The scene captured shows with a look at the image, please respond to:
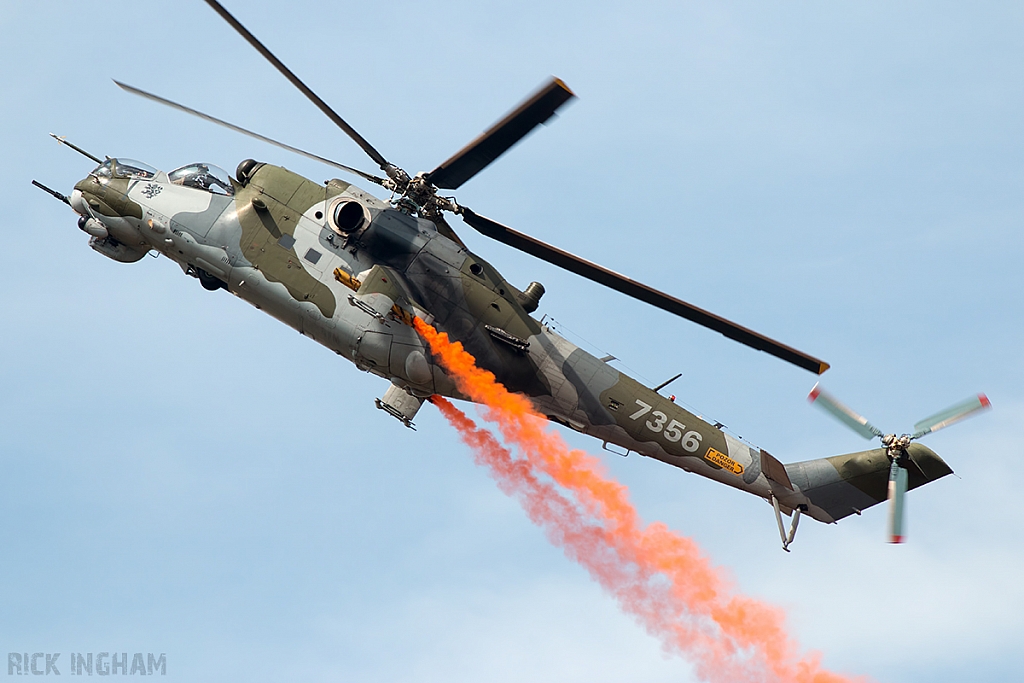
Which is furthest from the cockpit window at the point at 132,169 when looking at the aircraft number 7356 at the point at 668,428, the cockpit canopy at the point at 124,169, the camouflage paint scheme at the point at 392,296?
the aircraft number 7356 at the point at 668,428

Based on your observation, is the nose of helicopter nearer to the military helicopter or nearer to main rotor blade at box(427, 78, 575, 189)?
the military helicopter

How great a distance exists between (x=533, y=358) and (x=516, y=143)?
250 inches

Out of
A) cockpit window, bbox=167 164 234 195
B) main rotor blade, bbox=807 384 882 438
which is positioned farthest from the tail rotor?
cockpit window, bbox=167 164 234 195

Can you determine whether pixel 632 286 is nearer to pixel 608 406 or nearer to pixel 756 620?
pixel 608 406

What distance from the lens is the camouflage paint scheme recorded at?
95.9 feet

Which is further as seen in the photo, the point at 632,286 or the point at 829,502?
the point at 829,502

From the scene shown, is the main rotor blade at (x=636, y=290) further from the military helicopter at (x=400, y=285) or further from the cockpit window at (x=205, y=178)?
the cockpit window at (x=205, y=178)

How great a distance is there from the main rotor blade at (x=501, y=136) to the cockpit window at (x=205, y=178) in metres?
6.06

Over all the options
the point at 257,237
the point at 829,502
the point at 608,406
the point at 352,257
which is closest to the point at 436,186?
the point at 352,257

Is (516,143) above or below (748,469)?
above

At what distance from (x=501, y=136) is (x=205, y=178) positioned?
9358 mm

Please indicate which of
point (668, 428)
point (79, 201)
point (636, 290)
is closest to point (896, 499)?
point (668, 428)

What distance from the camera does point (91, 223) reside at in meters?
31.3

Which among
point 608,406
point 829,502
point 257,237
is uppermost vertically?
point 257,237
